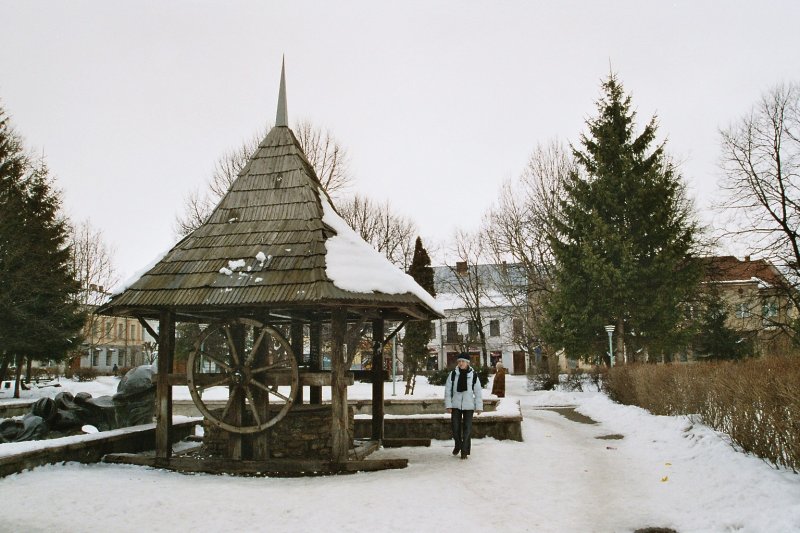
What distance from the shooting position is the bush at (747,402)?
6984 mm

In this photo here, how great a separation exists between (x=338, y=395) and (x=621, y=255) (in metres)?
19.8

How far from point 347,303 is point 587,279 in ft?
66.4

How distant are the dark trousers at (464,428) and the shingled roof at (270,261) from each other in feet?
6.01

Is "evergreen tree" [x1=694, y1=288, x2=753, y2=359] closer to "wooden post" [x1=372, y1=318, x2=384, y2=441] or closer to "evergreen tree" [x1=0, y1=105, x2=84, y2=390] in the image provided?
"wooden post" [x1=372, y1=318, x2=384, y2=441]

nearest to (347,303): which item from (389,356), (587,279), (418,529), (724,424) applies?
(418,529)

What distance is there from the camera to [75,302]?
26844mm

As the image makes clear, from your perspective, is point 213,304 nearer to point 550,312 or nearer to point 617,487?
point 617,487

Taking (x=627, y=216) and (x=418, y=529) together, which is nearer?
(x=418, y=529)

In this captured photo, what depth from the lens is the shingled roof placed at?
29.0 feet

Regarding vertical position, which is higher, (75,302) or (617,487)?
(75,302)

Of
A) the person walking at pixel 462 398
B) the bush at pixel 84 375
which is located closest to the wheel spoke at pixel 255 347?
the person walking at pixel 462 398

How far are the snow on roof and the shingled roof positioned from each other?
0.02 meters

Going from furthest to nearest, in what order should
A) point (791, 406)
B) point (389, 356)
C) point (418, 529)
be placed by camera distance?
point (389, 356) → point (791, 406) → point (418, 529)

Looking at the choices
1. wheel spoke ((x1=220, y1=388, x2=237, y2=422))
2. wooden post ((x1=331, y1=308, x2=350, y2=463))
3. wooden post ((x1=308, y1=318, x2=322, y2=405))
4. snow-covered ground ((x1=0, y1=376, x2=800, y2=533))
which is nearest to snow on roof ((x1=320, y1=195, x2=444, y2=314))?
wooden post ((x1=331, y1=308, x2=350, y2=463))
